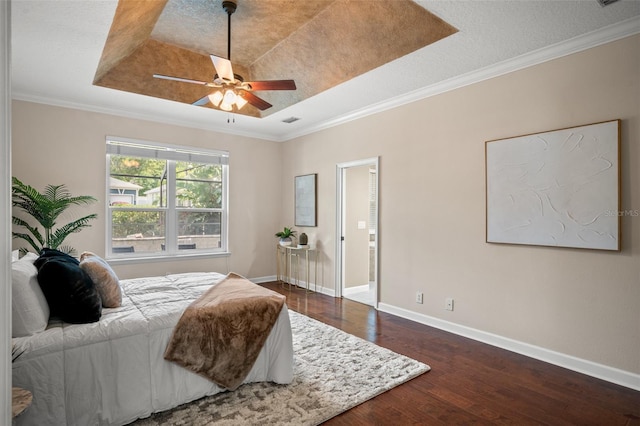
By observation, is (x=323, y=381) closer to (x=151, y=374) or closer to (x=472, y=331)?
(x=151, y=374)

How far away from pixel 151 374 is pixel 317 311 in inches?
101

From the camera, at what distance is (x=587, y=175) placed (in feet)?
9.22

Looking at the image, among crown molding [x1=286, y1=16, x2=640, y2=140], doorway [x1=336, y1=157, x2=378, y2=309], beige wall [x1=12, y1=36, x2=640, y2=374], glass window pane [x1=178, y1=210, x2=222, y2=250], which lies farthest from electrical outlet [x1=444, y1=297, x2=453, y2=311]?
glass window pane [x1=178, y1=210, x2=222, y2=250]

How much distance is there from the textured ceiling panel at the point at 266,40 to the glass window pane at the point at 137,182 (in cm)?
123

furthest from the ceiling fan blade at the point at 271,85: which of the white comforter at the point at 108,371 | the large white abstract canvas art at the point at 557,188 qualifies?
the large white abstract canvas art at the point at 557,188

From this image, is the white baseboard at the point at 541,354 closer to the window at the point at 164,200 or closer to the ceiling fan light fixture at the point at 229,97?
the ceiling fan light fixture at the point at 229,97

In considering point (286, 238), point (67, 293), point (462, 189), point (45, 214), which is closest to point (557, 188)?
point (462, 189)

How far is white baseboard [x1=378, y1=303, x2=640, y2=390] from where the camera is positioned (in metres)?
2.66

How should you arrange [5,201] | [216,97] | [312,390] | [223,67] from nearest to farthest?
[5,201]
[312,390]
[223,67]
[216,97]

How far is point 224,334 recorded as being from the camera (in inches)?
94.8

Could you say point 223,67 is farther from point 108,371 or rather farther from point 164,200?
point 164,200

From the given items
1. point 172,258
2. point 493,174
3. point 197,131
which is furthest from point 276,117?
point 493,174

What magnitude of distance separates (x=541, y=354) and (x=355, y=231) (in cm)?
309

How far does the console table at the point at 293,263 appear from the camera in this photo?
18.7 feet
